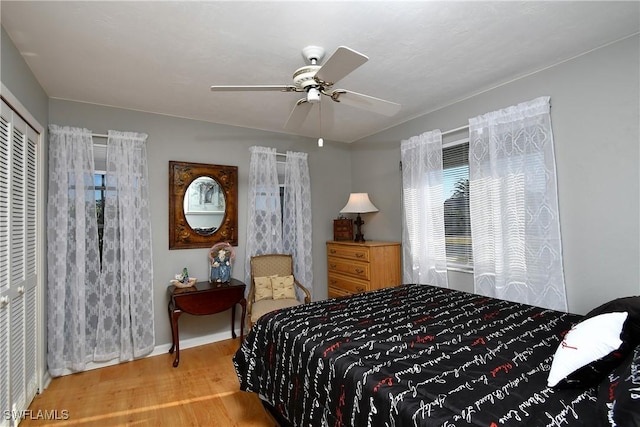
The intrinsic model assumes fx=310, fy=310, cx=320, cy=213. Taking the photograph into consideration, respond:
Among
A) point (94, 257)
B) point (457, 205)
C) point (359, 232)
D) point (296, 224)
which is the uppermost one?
point (457, 205)

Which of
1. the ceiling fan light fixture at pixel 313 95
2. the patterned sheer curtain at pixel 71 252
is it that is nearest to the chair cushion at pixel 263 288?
the patterned sheer curtain at pixel 71 252

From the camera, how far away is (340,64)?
166 centimetres

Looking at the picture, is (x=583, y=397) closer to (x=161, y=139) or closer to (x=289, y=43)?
(x=289, y=43)

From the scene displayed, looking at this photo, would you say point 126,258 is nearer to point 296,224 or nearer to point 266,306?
point 266,306

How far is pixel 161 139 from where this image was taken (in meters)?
3.33

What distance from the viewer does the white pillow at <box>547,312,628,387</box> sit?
1078mm

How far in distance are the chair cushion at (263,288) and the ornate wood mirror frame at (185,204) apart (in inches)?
21.1

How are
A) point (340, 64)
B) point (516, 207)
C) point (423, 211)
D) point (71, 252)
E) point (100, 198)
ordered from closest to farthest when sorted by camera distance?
point (340, 64)
point (516, 207)
point (71, 252)
point (100, 198)
point (423, 211)

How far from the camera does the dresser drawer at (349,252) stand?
357cm

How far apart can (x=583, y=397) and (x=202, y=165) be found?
11.5 feet

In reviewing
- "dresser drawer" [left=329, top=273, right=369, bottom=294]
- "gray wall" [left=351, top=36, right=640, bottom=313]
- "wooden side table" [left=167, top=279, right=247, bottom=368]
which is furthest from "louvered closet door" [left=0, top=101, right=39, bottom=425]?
"gray wall" [left=351, top=36, right=640, bottom=313]

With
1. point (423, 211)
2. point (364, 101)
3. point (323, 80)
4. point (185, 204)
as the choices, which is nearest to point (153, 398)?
point (185, 204)

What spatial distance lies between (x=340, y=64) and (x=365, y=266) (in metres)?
2.39

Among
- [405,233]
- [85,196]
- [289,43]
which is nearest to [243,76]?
[289,43]
